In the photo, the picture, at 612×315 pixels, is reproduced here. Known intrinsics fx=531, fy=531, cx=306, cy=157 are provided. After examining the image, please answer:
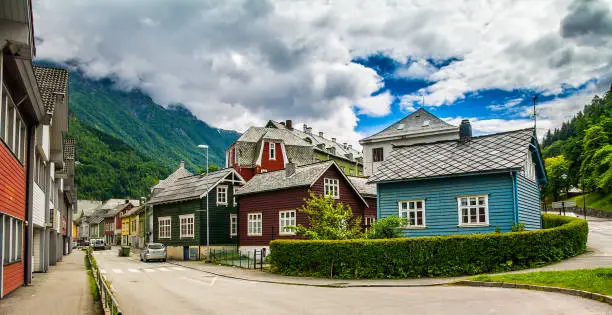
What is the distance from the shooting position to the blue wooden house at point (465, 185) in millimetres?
26266

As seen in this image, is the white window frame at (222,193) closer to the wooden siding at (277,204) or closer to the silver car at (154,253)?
the wooden siding at (277,204)

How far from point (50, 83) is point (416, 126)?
48.1m

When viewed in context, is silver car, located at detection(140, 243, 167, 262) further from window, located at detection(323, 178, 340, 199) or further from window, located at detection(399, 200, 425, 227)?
window, located at detection(399, 200, 425, 227)

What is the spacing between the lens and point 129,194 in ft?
522

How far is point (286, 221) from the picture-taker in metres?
37.6

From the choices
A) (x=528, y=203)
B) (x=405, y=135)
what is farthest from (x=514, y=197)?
(x=405, y=135)

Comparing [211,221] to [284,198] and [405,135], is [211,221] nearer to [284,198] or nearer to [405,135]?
[284,198]

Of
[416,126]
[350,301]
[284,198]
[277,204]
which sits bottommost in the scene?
[350,301]

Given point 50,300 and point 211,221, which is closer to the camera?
point 50,300

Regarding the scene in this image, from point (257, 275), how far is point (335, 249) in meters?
5.28

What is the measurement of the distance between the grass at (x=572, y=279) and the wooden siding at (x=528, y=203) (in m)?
9.23

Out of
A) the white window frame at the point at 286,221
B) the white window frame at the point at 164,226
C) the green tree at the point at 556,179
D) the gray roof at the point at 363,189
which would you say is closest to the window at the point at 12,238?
the white window frame at the point at 286,221

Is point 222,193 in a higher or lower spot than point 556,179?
lower

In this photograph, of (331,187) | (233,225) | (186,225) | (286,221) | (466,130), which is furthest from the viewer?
(186,225)
